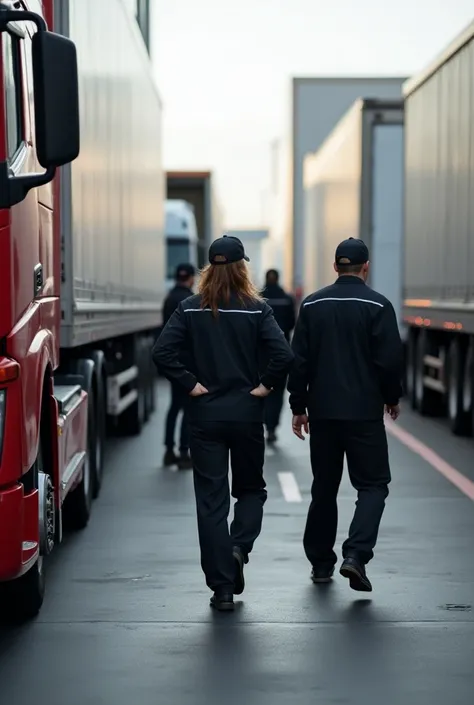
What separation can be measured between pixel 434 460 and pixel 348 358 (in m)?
7.70

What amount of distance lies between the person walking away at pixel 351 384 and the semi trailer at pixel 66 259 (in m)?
1.36

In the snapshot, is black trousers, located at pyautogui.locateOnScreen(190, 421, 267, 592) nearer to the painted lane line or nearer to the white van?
the painted lane line

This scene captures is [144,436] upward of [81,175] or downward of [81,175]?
downward

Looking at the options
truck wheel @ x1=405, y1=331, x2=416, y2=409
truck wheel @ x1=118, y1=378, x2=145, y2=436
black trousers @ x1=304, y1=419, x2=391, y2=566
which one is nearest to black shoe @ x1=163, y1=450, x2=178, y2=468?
truck wheel @ x1=118, y1=378, x2=145, y2=436

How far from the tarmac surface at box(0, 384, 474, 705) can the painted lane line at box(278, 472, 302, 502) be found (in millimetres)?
517

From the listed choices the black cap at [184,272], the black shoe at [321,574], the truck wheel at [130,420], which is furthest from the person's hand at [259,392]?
the truck wheel at [130,420]

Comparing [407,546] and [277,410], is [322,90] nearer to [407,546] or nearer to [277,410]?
[277,410]

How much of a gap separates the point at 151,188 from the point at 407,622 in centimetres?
1462

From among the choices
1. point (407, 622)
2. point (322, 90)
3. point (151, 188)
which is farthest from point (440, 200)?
point (322, 90)

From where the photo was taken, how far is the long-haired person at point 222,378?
27.8ft

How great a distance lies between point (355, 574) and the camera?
8.66 meters

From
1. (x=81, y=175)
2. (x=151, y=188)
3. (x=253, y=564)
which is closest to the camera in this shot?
(x=253, y=564)

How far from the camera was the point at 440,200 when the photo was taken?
20484mm

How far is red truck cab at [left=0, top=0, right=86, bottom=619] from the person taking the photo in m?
6.77
